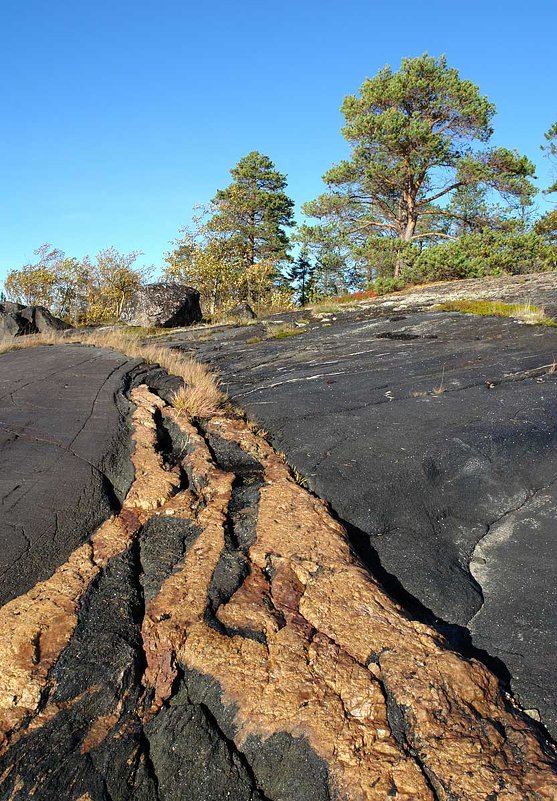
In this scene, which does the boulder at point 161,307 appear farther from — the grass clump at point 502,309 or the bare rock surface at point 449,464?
the bare rock surface at point 449,464

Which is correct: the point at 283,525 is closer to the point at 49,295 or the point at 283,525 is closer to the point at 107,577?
the point at 107,577

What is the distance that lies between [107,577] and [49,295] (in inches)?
1286

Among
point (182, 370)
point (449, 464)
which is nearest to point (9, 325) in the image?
point (182, 370)

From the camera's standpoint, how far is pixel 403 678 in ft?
7.26

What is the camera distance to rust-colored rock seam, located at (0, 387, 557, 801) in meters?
1.93

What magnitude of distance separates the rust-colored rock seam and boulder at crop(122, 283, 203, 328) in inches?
584

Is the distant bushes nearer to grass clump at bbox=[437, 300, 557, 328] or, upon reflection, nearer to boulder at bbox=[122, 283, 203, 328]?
boulder at bbox=[122, 283, 203, 328]

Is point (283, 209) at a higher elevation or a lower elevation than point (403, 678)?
higher

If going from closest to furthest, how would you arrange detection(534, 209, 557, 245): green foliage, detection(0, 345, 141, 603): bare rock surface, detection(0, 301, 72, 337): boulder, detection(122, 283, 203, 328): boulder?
detection(0, 345, 141, 603): bare rock surface → detection(122, 283, 203, 328): boulder → detection(0, 301, 72, 337): boulder → detection(534, 209, 557, 245): green foliage

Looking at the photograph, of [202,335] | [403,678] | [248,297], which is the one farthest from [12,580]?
[248,297]

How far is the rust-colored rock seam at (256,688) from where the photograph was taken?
1.93 meters

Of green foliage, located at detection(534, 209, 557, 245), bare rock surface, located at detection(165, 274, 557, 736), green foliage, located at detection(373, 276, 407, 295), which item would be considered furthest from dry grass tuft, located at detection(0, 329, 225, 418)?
green foliage, located at detection(534, 209, 557, 245)

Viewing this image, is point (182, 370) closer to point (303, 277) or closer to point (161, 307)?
point (161, 307)

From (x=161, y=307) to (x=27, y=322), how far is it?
4.75 metres
